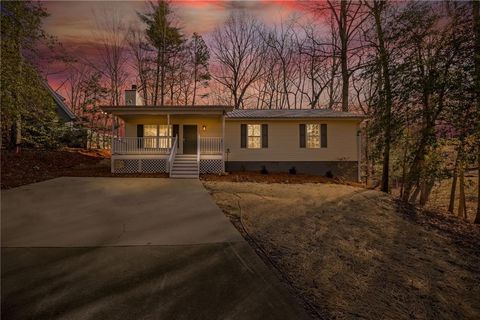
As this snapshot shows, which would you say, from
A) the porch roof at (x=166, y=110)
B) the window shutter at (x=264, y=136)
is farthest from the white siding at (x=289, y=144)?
the porch roof at (x=166, y=110)

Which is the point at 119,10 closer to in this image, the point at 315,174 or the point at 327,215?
the point at 315,174

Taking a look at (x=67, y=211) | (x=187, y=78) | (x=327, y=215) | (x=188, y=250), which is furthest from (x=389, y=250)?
(x=187, y=78)

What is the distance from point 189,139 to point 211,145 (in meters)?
2.01

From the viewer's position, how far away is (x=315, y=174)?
1554 cm

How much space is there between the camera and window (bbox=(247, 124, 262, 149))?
1555 cm

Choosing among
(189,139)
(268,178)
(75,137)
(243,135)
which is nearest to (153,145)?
(189,139)

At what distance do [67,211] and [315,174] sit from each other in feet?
41.7

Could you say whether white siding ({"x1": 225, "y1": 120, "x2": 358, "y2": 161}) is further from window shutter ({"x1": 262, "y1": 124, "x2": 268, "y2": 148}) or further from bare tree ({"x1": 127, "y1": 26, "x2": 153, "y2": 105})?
bare tree ({"x1": 127, "y1": 26, "x2": 153, "y2": 105})

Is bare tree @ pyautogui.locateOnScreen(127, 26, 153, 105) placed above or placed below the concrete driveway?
above

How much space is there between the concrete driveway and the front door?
8765 mm

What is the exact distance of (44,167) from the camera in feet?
45.6

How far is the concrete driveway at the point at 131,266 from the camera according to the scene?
2.90 metres

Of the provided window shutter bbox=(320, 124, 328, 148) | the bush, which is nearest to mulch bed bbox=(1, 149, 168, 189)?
the bush

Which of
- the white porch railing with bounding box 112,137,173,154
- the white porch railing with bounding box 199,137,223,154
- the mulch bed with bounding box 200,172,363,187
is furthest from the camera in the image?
the white porch railing with bounding box 199,137,223,154
